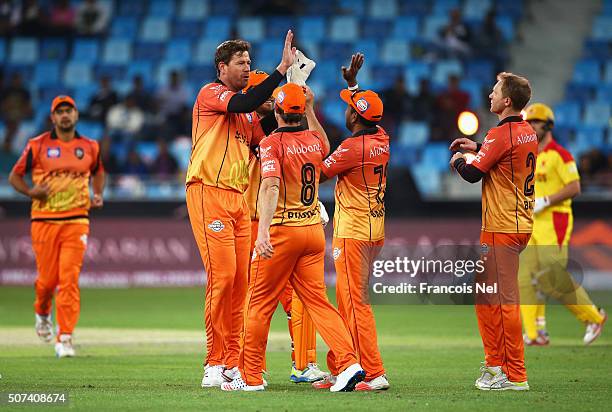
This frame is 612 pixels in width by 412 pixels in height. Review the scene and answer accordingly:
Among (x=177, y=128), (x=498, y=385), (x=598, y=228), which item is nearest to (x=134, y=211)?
(x=177, y=128)

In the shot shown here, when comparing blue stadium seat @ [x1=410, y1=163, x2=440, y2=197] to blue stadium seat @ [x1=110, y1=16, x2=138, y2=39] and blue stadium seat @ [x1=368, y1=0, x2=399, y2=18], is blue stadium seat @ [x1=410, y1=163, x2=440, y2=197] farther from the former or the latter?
blue stadium seat @ [x1=110, y1=16, x2=138, y2=39]

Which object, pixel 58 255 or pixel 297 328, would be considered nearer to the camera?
pixel 297 328

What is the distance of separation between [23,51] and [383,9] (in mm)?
9130

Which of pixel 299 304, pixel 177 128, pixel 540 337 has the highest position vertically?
pixel 177 128

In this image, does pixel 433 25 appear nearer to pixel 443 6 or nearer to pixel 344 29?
pixel 443 6

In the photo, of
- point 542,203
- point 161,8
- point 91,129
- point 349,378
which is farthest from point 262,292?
point 161,8

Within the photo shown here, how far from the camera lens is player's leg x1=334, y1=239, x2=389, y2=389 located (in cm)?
959

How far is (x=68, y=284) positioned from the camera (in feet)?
42.3

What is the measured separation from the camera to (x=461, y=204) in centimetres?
2148

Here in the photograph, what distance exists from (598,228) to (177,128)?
929 cm

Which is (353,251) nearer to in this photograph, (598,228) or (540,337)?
(540,337)

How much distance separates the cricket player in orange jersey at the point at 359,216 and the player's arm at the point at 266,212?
2.42ft

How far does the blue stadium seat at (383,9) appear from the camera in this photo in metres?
28.6

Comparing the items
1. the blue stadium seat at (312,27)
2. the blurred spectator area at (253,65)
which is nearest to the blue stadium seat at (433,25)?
the blurred spectator area at (253,65)
